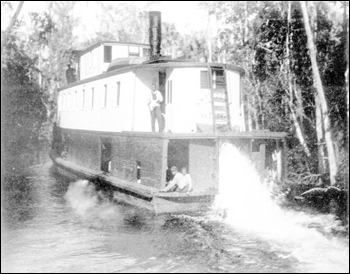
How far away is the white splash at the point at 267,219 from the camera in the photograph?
8664 millimetres

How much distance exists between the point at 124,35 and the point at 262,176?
27.0 meters

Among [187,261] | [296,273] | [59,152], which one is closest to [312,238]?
[296,273]

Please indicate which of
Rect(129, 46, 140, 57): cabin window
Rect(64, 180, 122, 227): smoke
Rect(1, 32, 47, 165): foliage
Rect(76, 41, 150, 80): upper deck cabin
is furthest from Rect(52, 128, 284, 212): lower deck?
Rect(1, 32, 47, 165): foliage

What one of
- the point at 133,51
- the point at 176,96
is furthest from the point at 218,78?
the point at 133,51

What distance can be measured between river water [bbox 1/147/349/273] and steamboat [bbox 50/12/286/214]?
2.06 feet

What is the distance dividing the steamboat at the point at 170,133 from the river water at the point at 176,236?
2.06 feet

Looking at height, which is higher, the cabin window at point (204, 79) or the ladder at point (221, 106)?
the cabin window at point (204, 79)

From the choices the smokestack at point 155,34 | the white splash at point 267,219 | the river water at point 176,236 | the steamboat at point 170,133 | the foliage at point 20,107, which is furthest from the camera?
the foliage at point 20,107

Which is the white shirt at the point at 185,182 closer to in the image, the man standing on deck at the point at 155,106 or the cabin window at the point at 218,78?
the man standing on deck at the point at 155,106

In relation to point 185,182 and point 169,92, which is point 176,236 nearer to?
point 185,182

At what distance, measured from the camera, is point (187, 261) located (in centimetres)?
883

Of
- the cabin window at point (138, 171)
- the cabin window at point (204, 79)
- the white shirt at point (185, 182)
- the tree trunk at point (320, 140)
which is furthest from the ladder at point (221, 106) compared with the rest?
the tree trunk at point (320, 140)

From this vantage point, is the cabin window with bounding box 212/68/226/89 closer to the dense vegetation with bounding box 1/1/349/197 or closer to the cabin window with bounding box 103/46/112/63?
the dense vegetation with bounding box 1/1/349/197

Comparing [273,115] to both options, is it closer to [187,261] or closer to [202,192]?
[202,192]
